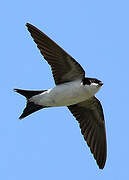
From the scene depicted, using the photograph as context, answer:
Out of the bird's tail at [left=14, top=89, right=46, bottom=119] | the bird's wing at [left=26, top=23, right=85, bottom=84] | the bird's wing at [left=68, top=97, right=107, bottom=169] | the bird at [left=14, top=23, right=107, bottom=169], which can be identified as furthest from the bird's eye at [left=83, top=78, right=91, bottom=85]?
the bird's wing at [left=68, top=97, right=107, bottom=169]

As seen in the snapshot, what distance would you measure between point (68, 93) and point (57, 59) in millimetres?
498

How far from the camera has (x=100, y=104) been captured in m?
9.62

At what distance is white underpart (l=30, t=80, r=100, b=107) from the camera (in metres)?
8.62

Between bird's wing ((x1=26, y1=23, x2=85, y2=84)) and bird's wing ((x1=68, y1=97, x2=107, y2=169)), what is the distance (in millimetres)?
911

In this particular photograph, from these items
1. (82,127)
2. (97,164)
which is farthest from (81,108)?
(97,164)

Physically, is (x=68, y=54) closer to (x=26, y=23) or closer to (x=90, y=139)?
(x=26, y=23)

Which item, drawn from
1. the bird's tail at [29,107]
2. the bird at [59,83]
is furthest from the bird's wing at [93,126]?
the bird's tail at [29,107]

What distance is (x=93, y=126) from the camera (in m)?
9.94

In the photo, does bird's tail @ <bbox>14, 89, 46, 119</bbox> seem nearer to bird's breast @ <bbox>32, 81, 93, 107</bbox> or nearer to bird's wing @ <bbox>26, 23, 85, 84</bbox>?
bird's breast @ <bbox>32, 81, 93, 107</bbox>

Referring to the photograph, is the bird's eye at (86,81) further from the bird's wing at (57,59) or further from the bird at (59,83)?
the bird's wing at (57,59)

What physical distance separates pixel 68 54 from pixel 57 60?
23 cm

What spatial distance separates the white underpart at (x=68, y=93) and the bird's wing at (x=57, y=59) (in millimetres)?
124

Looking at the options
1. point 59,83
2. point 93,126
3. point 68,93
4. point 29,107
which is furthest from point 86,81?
point 93,126

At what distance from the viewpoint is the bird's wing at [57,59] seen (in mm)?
8391
